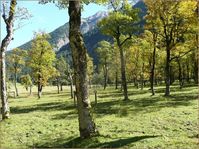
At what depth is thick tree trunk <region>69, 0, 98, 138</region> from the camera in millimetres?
22297

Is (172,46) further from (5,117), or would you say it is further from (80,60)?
(80,60)

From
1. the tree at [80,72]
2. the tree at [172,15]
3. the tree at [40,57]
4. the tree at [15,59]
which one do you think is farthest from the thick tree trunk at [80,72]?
the tree at [15,59]

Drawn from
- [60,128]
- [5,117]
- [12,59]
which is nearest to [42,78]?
[12,59]

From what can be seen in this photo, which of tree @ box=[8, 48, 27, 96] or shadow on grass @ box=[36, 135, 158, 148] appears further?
tree @ box=[8, 48, 27, 96]

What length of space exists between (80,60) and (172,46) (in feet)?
118

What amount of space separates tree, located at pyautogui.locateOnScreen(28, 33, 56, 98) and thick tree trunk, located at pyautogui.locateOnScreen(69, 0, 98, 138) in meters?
70.3

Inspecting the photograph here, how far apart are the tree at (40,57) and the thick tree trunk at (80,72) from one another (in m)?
70.3

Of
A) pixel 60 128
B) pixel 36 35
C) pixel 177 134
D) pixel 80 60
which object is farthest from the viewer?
pixel 36 35

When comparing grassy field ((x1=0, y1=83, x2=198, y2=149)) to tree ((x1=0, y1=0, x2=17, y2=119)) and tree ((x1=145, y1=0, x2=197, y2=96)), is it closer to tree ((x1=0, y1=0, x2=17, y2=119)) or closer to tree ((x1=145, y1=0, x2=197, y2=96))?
tree ((x1=0, y1=0, x2=17, y2=119))

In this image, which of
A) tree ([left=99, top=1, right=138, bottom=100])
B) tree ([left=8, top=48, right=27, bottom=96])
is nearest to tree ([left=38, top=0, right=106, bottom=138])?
tree ([left=99, top=1, right=138, bottom=100])

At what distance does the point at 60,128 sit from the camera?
29.1m

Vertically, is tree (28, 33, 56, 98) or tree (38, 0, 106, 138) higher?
tree (28, 33, 56, 98)

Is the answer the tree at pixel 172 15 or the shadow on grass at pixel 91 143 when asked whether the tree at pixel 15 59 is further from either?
the shadow on grass at pixel 91 143

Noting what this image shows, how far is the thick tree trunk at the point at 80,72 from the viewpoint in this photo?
22297 mm
